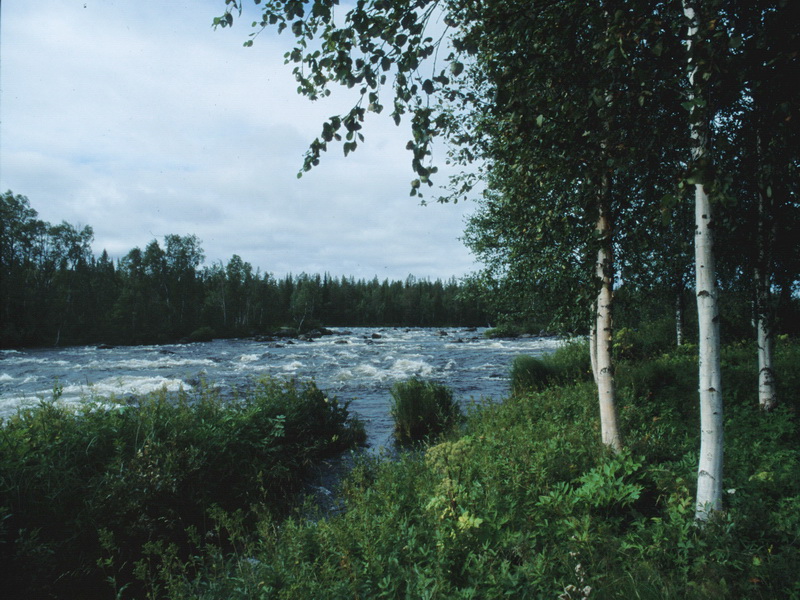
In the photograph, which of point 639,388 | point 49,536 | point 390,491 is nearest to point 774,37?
point 390,491

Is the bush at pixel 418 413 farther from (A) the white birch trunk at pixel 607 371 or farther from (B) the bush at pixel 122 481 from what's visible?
(A) the white birch trunk at pixel 607 371

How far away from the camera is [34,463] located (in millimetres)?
5219

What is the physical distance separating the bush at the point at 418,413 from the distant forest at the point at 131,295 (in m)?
3.46

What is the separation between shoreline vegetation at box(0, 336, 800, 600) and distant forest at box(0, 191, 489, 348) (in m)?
6.77

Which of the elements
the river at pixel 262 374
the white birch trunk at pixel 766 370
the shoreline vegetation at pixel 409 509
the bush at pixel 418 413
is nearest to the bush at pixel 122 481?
the shoreline vegetation at pixel 409 509

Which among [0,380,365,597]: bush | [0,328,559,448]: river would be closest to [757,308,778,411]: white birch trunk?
[0,328,559,448]: river

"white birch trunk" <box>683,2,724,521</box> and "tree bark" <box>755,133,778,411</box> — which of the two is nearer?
"white birch trunk" <box>683,2,724,521</box>

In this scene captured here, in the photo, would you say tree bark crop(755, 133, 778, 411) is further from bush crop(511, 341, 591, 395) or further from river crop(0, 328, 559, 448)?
river crop(0, 328, 559, 448)

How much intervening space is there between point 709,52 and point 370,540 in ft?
14.4

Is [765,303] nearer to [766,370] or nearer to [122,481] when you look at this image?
[766,370]

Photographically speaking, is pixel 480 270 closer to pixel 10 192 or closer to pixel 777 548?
pixel 777 548

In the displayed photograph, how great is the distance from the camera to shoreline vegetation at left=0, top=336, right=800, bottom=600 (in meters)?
3.16

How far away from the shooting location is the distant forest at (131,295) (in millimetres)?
32312

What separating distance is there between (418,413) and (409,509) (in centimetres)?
513
